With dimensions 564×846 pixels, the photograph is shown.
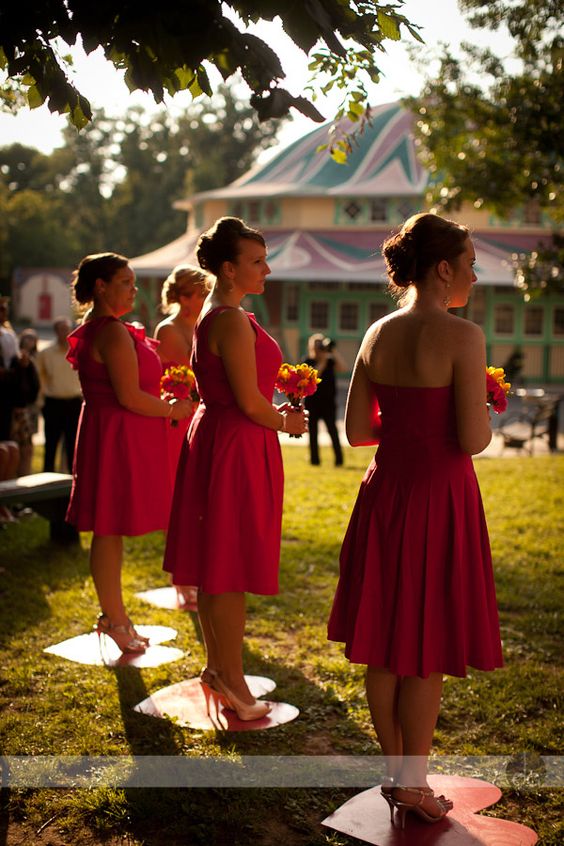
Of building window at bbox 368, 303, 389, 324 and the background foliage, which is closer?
building window at bbox 368, 303, 389, 324

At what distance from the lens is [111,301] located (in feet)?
18.6

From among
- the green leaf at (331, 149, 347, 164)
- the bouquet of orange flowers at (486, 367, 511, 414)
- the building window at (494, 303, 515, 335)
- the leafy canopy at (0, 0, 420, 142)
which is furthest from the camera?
the building window at (494, 303, 515, 335)

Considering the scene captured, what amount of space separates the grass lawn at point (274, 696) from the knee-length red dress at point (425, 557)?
0.81 metres

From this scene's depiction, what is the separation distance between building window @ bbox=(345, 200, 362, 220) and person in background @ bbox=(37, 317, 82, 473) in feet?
86.6

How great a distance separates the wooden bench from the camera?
28.5ft

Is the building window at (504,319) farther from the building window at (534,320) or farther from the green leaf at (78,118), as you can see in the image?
the green leaf at (78,118)

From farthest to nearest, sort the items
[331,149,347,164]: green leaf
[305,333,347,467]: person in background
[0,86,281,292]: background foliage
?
[0,86,281,292]: background foliage < [305,333,347,467]: person in background < [331,149,347,164]: green leaf

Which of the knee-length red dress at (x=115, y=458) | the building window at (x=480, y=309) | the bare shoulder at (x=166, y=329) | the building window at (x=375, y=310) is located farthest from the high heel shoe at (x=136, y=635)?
the building window at (x=480, y=309)

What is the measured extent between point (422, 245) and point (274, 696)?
2857 mm

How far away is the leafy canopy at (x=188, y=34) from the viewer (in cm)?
316

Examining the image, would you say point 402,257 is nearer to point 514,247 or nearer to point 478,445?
point 478,445

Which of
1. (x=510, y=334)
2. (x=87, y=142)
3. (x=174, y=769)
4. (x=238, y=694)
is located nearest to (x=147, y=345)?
(x=238, y=694)

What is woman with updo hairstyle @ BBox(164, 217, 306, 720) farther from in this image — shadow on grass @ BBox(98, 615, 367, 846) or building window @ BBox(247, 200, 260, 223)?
building window @ BBox(247, 200, 260, 223)

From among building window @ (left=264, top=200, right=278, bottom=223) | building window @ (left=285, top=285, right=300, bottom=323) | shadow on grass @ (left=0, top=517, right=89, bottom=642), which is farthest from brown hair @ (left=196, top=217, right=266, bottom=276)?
building window @ (left=264, top=200, right=278, bottom=223)
